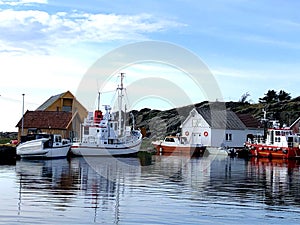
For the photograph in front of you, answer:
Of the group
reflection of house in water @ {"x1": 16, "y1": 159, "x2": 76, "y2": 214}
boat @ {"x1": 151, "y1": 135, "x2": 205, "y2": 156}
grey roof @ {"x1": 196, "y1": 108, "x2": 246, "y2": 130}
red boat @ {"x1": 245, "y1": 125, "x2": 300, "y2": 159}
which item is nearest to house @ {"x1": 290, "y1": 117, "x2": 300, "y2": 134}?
grey roof @ {"x1": 196, "y1": 108, "x2": 246, "y2": 130}

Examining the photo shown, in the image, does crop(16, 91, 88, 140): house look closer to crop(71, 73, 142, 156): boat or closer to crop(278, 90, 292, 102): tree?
crop(71, 73, 142, 156): boat

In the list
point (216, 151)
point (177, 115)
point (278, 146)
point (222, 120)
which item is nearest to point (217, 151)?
point (216, 151)

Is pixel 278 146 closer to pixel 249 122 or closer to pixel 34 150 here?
pixel 249 122

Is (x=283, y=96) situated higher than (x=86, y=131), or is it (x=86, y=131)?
(x=283, y=96)

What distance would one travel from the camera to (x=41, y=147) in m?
49.1

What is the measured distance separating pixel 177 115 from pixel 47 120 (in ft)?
143

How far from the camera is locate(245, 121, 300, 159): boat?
58562mm

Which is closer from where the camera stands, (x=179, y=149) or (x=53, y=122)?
(x=53, y=122)

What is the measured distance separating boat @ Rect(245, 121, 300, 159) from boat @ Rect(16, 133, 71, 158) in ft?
72.5

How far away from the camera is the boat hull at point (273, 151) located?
5838cm

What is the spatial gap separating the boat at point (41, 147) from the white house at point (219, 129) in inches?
1070

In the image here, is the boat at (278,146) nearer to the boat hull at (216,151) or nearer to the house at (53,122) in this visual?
the boat hull at (216,151)

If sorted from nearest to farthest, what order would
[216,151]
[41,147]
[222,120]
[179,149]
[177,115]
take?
[41,147] → [216,151] → [179,149] → [222,120] → [177,115]

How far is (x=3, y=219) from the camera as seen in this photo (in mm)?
14953
